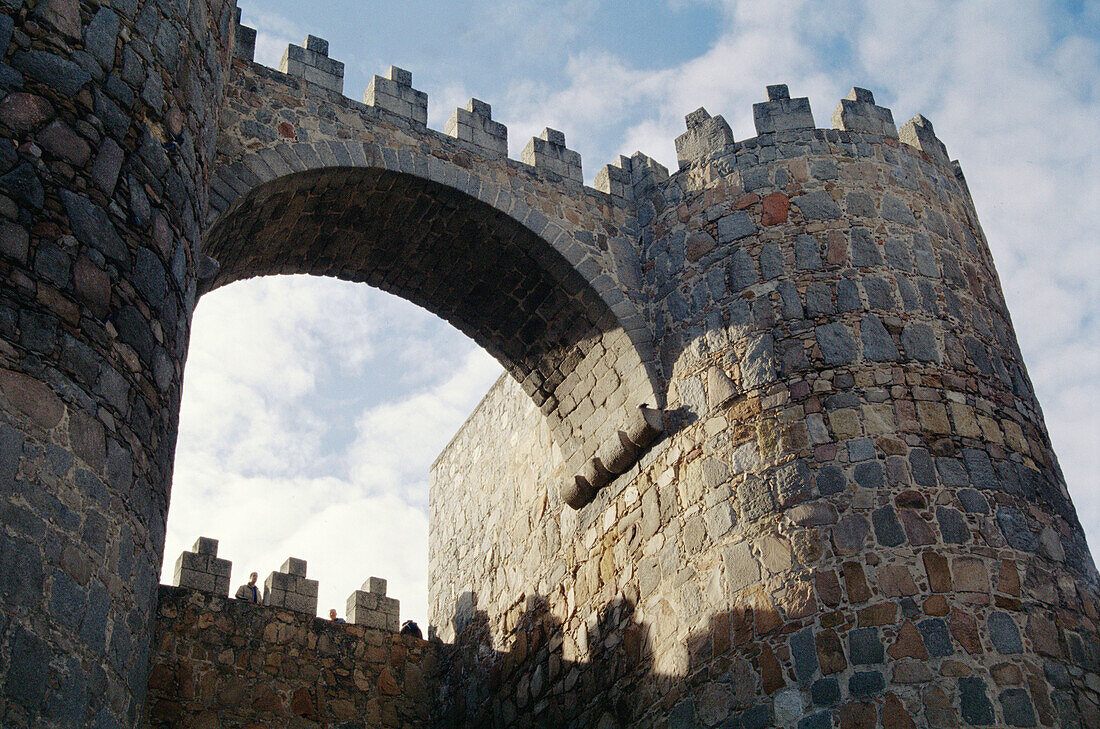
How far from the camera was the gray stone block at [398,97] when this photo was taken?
7785mm

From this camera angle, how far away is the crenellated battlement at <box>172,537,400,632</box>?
829 centimetres

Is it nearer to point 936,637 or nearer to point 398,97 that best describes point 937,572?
point 936,637

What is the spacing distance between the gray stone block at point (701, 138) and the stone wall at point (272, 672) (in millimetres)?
4363

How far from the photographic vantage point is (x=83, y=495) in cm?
404

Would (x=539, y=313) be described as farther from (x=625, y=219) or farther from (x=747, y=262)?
(x=747, y=262)

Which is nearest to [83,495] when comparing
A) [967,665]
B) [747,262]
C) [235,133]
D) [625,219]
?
[235,133]

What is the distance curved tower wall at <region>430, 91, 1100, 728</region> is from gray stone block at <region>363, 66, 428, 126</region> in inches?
70.3

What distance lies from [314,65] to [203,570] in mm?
3765

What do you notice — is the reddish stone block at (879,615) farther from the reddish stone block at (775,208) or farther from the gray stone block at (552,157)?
the gray stone block at (552,157)

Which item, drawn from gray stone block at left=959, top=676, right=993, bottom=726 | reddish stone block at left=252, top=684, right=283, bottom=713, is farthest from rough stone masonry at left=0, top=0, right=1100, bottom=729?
reddish stone block at left=252, top=684, right=283, bottom=713

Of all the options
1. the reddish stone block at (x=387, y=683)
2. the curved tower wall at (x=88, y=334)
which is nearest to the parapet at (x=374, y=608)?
the reddish stone block at (x=387, y=683)

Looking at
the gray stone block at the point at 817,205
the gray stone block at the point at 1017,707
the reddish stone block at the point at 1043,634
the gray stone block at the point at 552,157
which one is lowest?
the gray stone block at the point at 1017,707

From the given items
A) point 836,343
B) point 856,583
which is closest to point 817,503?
point 856,583

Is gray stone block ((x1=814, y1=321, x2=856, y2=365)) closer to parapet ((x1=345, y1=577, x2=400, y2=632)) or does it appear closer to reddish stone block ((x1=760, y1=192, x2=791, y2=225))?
reddish stone block ((x1=760, y1=192, x2=791, y2=225))
